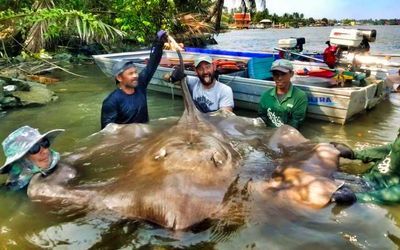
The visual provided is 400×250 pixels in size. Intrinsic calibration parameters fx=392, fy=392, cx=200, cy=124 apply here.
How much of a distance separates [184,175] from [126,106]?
9.79 ft

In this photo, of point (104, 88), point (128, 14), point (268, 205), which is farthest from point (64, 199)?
point (128, 14)

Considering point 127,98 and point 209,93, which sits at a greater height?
point 127,98

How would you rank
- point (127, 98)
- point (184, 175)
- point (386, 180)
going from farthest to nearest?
1. point (127, 98)
2. point (386, 180)
3. point (184, 175)

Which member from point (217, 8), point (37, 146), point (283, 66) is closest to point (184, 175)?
point (37, 146)

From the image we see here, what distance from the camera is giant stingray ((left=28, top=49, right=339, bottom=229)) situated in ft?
10.0

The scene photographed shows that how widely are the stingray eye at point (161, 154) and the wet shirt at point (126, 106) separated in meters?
2.33

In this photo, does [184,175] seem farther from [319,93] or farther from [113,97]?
[319,93]

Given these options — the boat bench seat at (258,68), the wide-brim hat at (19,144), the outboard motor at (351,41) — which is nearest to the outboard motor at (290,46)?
the outboard motor at (351,41)

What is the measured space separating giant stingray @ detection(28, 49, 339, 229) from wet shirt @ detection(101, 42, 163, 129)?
1043 millimetres

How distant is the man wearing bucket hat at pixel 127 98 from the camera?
5836 mm

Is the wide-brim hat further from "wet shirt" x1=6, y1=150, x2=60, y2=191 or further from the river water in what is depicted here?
the river water

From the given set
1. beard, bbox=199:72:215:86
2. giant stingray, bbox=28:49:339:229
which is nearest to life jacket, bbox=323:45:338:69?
beard, bbox=199:72:215:86

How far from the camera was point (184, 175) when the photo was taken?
126 inches

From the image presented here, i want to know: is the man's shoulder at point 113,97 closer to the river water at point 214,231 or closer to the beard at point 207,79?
the beard at point 207,79
